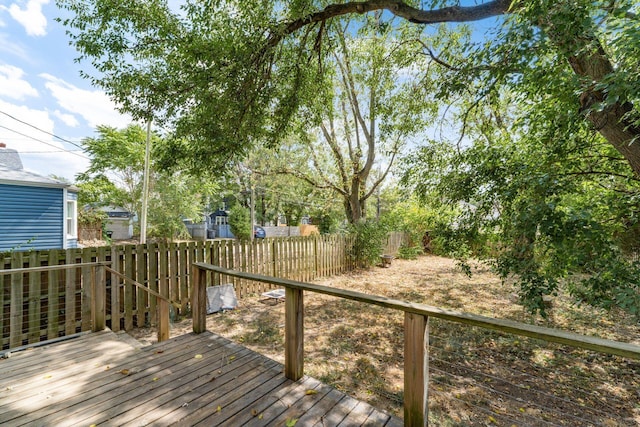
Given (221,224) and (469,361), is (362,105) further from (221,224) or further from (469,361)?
(221,224)

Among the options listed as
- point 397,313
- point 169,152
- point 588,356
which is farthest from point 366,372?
point 169,152

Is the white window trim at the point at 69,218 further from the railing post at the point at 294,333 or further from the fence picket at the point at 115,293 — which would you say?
the railing post at the point at 294,333

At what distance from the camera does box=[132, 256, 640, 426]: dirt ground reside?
255 centimetres

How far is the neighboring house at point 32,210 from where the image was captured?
8.77 metres

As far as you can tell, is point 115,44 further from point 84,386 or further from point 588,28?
point 588,28

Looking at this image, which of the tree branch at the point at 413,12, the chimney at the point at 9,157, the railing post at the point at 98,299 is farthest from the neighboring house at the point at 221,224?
the tree branch at the point at 413,12

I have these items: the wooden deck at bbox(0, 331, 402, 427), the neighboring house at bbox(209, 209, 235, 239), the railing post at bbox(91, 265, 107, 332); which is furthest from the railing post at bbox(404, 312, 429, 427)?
the neighboring house at bbox(209, 209, 235, 239)

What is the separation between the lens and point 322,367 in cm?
321

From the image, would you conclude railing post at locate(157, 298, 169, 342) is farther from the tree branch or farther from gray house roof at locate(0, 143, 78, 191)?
gray house roof at locate(0, 143, 78, 191)

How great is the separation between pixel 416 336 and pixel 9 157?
1655cm

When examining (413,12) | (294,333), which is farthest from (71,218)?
(413,12)

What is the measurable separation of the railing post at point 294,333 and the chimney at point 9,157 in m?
14.3

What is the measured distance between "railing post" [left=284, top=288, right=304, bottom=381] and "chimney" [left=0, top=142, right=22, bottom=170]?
14.3 meters

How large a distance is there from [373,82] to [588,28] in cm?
589
